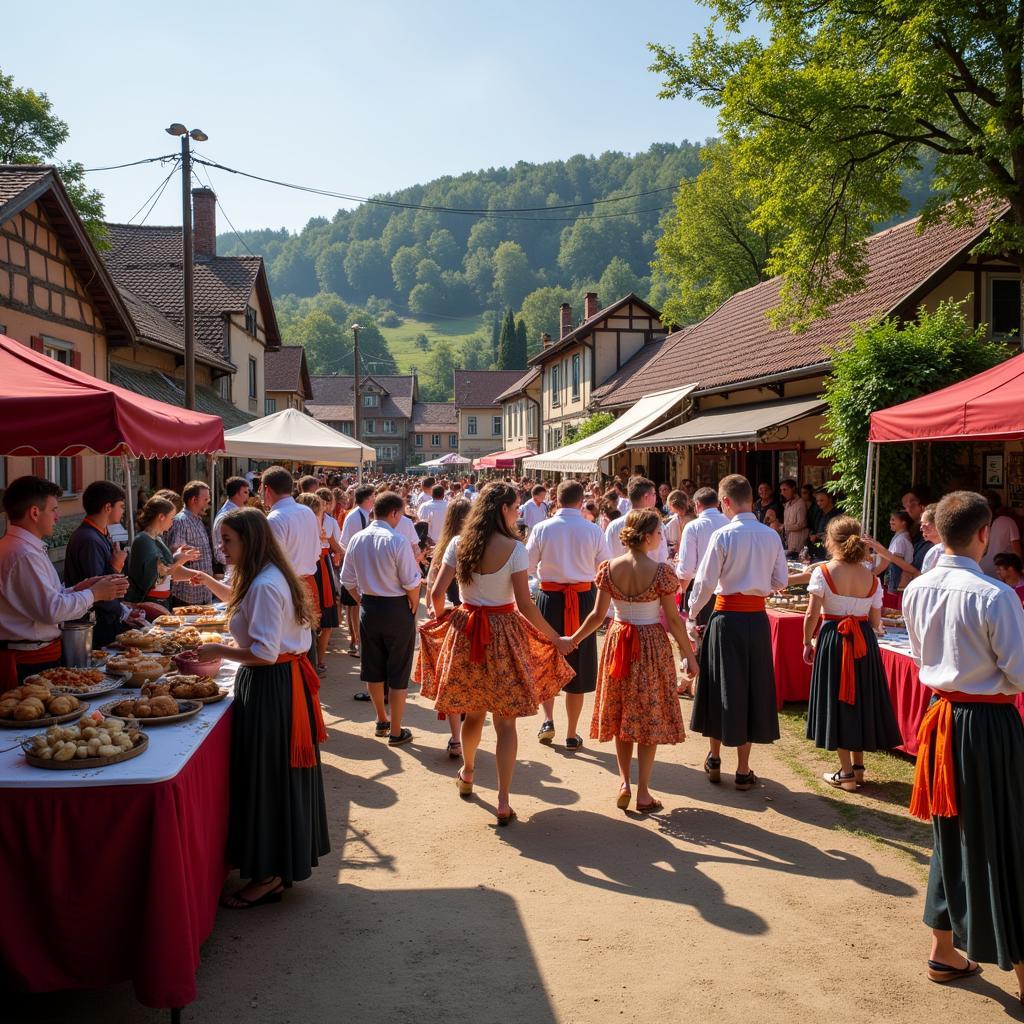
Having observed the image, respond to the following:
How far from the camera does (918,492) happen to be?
9438 mm

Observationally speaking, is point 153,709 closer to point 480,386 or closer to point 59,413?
point 59,413

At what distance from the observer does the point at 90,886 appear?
3346 mm

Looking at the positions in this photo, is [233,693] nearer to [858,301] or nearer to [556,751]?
[556,751]

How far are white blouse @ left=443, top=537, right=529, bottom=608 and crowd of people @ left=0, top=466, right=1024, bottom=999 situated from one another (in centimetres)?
1

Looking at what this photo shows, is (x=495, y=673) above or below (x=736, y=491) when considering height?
below

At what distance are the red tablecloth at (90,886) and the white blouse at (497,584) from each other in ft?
8.22

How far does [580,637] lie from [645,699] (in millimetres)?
611

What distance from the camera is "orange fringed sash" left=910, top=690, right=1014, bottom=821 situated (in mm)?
3652

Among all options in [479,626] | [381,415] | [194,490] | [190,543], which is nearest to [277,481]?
[194,490]

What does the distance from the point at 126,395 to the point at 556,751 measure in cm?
440

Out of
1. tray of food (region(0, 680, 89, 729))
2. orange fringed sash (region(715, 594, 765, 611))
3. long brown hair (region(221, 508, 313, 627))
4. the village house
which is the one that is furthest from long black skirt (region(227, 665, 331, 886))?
the village house

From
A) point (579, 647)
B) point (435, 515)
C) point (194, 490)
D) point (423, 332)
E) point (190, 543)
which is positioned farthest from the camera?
point (423, 332)

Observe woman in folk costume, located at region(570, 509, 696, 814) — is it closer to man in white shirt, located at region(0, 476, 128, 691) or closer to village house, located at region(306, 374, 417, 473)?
man in white shirt, located at region(0, 476, 128, 691)

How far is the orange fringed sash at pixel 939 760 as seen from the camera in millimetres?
3652
